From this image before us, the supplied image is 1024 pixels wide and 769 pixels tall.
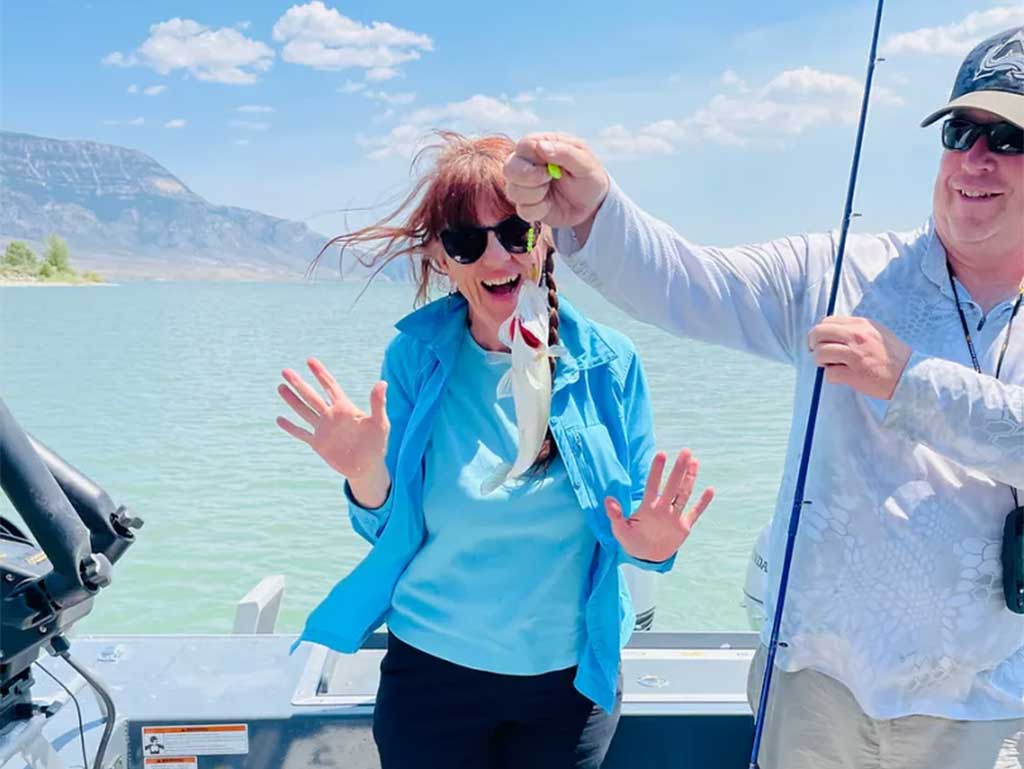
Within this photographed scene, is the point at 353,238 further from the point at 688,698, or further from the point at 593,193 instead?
the point at 688,698

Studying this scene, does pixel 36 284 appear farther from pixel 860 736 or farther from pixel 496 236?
pixel 860 736

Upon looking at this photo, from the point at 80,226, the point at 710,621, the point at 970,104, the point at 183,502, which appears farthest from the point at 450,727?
the point at 80,226

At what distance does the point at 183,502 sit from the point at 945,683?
10.7m

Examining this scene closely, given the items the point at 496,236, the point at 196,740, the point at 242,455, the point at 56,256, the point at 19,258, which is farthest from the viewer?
the point at 56,256

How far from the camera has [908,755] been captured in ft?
5.27

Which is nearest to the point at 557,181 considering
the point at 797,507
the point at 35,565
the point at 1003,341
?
the point at 797,507

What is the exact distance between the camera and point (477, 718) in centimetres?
185

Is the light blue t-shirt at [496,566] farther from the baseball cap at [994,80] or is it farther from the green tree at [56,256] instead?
the green tree at [56,256]

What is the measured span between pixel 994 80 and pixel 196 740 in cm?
223

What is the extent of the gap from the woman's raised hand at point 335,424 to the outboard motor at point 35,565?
1.35 feet

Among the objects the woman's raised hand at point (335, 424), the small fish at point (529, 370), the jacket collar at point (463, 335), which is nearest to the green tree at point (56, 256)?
the jacket collar at point (463, 335)

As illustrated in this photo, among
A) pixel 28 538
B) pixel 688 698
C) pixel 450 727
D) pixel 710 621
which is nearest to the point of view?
pixel 28 538

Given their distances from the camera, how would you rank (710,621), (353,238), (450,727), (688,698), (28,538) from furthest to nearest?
(710,621) → (688,698) → (353,238) → (450,727) → (28,538)

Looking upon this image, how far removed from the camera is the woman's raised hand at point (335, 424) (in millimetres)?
1730
